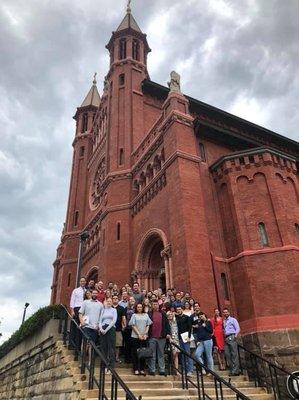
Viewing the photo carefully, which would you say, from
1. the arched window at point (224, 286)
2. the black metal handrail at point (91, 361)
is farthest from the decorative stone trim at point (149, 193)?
the black metal handrail at point (91, 361)

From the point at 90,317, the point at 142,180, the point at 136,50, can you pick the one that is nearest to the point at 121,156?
the point at 142,180

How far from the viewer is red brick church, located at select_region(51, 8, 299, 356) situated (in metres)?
13.1

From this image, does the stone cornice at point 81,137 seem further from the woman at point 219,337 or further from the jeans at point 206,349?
the jeans at point 206,349

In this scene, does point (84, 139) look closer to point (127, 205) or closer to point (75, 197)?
point (75, 197)

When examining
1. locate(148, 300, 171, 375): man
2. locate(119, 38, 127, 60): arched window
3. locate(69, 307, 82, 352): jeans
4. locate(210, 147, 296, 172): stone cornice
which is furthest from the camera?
locate(119, 38, 127, 60): arched window

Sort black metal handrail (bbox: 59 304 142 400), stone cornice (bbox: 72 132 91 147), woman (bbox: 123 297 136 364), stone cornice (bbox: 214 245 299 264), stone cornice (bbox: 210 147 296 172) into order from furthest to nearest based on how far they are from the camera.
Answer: stone cornice (bbox: 72 132 91 147) < stone cornice (bbox: 210 147 296 172) < stone cornice (bbox: 214 245 299 264) < woman (bbox: 123 297 136 364) < black metal handrail (bbox: 59 304 142 400)

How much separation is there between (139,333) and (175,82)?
13.7 metres

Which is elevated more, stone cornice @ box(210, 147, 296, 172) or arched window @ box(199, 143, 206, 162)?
arched window @ box(199, 143, 206, 162)

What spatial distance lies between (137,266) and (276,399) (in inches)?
366

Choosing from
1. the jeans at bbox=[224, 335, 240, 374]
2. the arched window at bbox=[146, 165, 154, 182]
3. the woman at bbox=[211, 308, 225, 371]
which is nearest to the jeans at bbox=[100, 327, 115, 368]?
the woman at bbox=[211, 308, 225, 371]

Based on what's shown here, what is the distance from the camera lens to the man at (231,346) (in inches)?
392

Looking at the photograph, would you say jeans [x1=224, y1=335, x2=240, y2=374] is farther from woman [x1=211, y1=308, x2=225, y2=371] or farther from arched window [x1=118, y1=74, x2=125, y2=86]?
arched window [x1=118, y1=74, x2=125, y2=86]

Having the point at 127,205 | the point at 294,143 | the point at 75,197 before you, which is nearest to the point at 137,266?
the point at 127,205

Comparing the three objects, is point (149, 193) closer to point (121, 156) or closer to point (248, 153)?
point (248, 153)
